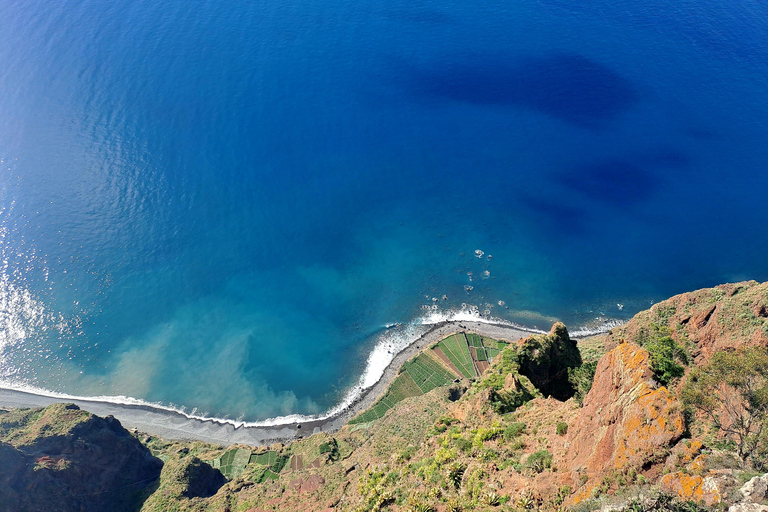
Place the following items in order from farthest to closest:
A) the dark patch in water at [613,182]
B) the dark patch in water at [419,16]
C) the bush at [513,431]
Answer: the dark patch in water at [419,16] → the dark patch in water at [613,182] → the bush at [513,431]

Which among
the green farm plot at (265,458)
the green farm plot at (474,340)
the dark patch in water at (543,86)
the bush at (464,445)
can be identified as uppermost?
the dark patch in water at (543,86)

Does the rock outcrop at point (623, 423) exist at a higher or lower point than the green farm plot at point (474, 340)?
higher

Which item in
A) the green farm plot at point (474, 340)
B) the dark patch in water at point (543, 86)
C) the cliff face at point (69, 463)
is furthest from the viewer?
the dark patch in water at point (543, 86)

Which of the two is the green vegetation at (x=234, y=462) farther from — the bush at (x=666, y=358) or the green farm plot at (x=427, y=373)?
the bush at (x=666, y=358)

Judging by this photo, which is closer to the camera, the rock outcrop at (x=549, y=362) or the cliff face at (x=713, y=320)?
the cliff face at (x=713, y=320)

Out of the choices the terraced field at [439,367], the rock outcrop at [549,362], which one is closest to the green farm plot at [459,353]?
the terraced field at [439,367]

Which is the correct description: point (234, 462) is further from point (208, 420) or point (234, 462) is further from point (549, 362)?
point (549, 362)

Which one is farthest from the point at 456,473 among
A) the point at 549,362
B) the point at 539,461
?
the point at 549,362
